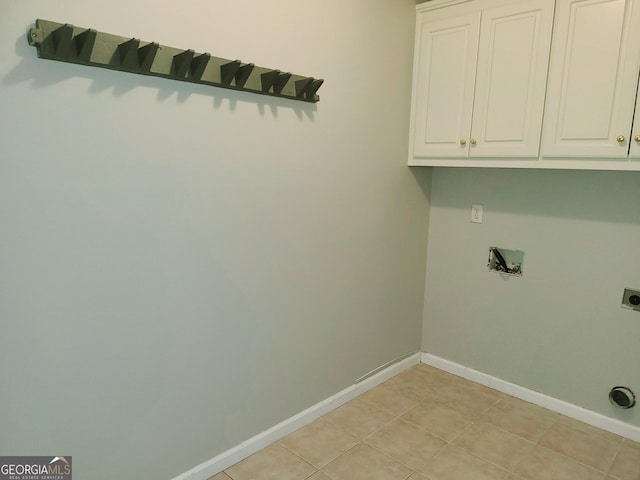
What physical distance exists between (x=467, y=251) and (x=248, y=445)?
1.75 metres

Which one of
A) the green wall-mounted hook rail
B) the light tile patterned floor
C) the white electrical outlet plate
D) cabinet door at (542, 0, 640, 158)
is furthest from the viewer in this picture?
the white electrical outlet plate

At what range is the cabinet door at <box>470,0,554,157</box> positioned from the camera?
2021 millimetres

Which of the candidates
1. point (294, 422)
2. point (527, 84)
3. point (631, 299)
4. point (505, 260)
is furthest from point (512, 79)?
point (294, 422)

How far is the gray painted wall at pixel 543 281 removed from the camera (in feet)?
7.07

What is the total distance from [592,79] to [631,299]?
3.67 ft

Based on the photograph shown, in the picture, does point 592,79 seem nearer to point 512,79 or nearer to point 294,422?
point 512,79

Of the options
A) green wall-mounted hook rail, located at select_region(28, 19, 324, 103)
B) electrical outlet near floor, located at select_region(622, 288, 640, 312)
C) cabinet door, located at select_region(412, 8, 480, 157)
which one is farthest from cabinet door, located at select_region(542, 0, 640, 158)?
green wall-mounted hook rail, located at select_region(28, 19, 324, 103)

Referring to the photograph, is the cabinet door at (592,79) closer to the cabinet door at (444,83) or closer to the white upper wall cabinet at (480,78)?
the white upper wall cabinet at (480,78)

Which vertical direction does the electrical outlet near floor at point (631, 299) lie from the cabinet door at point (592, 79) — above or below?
below

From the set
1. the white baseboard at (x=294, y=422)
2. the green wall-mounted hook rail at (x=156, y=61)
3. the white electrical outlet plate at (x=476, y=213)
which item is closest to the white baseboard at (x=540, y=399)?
the white baseboard at (x=294, y=422)

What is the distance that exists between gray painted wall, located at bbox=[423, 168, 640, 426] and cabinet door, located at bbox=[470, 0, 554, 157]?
0.34 m

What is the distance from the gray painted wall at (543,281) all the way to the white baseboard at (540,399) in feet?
0.11

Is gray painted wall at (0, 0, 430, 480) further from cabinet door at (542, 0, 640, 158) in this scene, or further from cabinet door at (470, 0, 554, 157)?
cabinet door at (542, 0, 640, 158)

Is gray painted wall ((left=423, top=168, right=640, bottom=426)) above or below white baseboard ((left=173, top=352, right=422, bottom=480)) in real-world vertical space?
above
